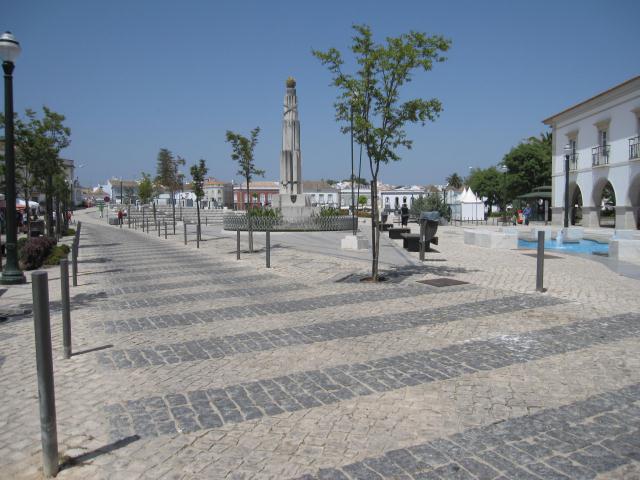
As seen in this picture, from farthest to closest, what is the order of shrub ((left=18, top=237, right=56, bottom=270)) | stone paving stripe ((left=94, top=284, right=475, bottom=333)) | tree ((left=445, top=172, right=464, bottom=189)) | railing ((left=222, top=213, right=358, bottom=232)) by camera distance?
tree ((left=445, top=172, right=464, bottom=189)) → railing ((left=222, top=213, right=358, bottom=232)) → shrub ((left=18, top=237, right=56, bottom=270)) → stone paving stripe ((left=94, top=284, right=475, bottom=333))

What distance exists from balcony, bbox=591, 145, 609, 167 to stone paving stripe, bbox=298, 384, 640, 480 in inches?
1318

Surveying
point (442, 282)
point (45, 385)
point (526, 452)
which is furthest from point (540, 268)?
point (45, 385)

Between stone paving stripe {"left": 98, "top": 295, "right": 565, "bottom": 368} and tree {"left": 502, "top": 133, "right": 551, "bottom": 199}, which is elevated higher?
tree {"left": 502, "top": 133, "right": 551, "bottom": 199}

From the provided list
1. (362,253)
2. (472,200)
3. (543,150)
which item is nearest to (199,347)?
(362,253)

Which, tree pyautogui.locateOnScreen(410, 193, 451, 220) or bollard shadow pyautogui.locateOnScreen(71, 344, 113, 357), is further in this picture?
tree pyautogui.locateOnScreen(410, 193, 451, 220)

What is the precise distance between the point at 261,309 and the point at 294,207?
2553 cm

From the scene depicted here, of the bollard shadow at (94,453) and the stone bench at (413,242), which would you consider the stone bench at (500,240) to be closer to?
the stone bench at (413,242)

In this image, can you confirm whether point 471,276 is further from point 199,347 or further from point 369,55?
point 199,347

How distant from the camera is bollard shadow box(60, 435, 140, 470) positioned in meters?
3.19

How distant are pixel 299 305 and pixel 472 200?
41.9m

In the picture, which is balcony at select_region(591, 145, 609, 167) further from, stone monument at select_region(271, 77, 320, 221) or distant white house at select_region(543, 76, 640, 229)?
stone monument at select_region(271, 77, 320, 221)

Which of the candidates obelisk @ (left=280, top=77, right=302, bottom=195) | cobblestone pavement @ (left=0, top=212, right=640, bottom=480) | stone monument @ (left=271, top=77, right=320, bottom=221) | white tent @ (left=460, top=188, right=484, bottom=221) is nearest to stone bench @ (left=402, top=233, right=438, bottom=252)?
cobblestone pavement @ (left=0, top=212, right=640, bottom=480)

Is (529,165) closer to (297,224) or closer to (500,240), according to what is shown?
(297,224)

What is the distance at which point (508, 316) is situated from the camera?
280 inches
